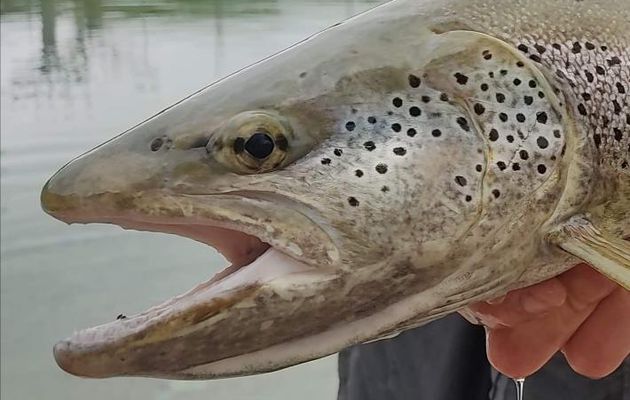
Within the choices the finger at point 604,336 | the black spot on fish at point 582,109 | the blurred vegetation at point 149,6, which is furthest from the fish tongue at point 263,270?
the blurred vegetation at point 149,6

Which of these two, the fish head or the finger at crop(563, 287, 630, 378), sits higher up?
the fish head

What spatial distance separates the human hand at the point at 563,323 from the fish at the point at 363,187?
8 cm

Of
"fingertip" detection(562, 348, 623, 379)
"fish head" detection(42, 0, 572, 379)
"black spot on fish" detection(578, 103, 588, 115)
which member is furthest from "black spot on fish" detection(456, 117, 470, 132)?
"fingertip" detection(562, 348, 623, 379)

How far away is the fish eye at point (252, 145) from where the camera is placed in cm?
83

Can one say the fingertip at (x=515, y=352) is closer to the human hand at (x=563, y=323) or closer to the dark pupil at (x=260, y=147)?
the human hand at (x=563, y=323)

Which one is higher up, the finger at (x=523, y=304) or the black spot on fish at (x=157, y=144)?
the black spot on fish at (x=157, y=144)

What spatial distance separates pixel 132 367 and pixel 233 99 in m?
0.28

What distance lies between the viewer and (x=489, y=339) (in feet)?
3.54

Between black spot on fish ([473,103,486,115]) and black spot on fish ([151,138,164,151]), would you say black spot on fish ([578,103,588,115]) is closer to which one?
black spot on fish ([473,103,486,115])

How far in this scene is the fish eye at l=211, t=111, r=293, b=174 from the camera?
2.73ft

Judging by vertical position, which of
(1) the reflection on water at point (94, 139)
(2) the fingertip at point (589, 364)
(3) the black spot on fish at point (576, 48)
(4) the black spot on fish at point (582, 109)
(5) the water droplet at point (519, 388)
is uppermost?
(3) the black spot on fish at point (576, 48)

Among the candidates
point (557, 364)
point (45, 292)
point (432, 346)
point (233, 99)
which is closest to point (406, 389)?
point (432, 346)

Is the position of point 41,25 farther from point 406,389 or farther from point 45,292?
point 406,389

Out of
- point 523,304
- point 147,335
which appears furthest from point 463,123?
point 147,335
